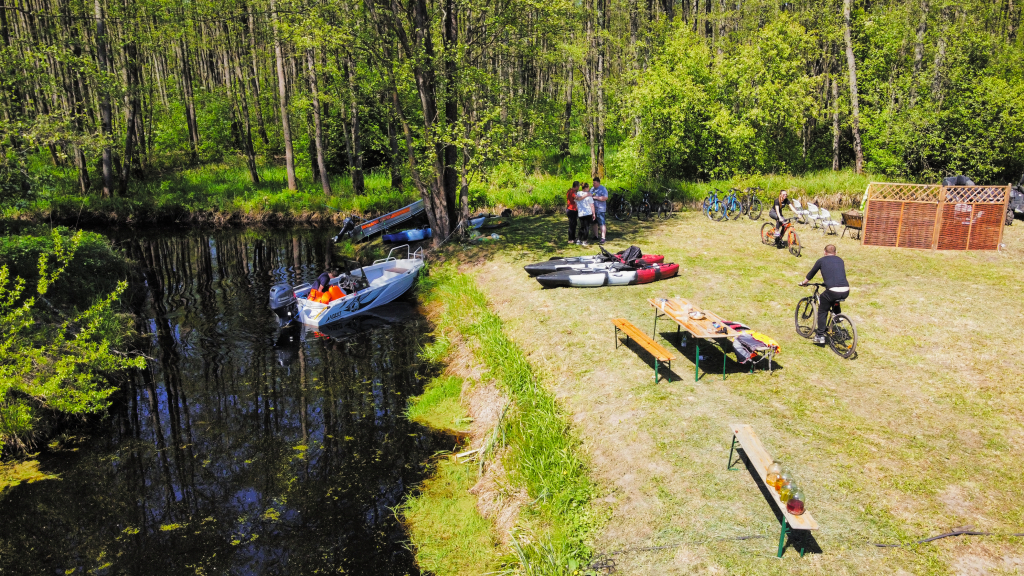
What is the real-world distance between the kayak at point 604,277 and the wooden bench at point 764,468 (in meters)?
7.31

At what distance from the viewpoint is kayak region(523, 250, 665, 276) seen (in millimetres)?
15688

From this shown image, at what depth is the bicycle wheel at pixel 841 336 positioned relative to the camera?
10.5 meters

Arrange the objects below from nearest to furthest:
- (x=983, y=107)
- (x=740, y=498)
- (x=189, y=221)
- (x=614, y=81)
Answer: (x=740, y=498) → (x=983, y=107) → (x=189, y=221) → (x=614, y=81)

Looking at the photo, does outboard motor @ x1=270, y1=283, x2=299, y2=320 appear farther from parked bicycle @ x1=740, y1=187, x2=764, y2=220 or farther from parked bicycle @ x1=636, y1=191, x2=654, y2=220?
parked bicycle @ x1=740, y1=187, x2=764, y2=220

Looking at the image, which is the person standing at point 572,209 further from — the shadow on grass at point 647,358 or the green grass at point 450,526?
the green grass at point 450,526

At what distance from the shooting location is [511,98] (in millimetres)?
24203

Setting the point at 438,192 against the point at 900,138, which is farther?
the point at 900,138

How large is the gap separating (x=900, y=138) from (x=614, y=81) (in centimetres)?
1481

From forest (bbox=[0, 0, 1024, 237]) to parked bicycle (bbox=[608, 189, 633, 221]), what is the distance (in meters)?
2.33

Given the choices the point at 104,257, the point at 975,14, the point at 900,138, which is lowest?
the point at 104,257

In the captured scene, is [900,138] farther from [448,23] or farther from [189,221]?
[189,221]

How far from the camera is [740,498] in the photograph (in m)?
6.91

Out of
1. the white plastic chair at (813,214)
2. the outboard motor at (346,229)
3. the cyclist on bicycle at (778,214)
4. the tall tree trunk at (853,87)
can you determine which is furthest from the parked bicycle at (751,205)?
the outboard motor at (346,229)

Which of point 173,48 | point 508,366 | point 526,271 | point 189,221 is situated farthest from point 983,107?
point 173,48
